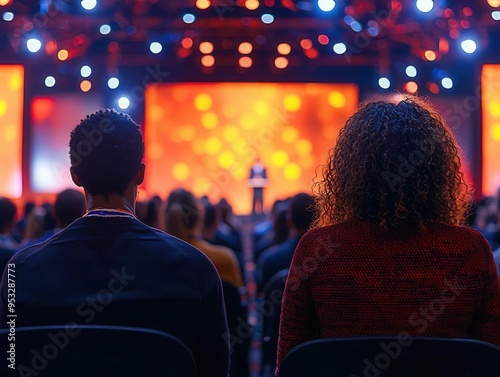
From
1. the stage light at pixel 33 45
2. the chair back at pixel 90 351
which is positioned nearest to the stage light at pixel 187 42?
the stage light at pixel 33 45

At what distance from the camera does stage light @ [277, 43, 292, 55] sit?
11625 mm

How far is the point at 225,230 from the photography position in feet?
21.6

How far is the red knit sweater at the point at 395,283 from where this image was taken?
5.75ft

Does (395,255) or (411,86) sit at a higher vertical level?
(411,86)

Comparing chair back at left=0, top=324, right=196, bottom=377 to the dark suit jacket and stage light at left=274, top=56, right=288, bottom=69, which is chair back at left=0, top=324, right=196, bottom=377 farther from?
stage light at left=274, top=56, right=288, bottom=69

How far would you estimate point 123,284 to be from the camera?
1.78 metres

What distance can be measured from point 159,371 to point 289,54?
35.9 feet

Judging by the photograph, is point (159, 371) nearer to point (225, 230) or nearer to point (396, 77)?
point (225, 230)

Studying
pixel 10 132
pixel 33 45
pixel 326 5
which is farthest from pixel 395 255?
pixel 10 132

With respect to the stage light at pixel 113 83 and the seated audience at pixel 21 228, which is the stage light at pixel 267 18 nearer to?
the stage light at pixel 113 83

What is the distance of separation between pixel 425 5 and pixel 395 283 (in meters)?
8.00

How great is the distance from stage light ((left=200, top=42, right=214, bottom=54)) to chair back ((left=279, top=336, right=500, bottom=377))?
10383 millimetres

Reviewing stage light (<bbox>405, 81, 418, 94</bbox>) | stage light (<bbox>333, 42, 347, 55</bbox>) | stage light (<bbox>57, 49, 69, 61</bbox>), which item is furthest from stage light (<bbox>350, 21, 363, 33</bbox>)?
stage light (<bbox>57, 49, 69, 61</bbox>)

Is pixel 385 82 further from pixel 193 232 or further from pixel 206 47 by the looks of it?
pixel 193 232
